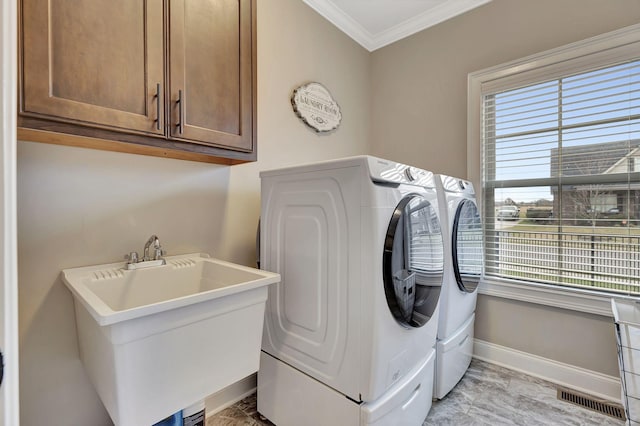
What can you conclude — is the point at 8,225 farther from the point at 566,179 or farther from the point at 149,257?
the point at 566,179

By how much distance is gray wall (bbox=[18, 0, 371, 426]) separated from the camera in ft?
3.78

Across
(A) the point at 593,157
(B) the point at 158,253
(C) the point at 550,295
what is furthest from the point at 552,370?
(B) the point at 158,253

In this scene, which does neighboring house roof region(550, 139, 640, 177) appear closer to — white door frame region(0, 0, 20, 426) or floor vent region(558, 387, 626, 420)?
floor vent region(558, 387, 626, 420)

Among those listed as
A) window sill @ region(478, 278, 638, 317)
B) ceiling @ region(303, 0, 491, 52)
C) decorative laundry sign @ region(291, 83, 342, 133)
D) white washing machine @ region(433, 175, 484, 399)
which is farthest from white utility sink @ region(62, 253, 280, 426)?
ceiling @ region(303, 0, 491, 52)

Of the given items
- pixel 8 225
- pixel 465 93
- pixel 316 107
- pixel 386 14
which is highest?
pixel 386 14

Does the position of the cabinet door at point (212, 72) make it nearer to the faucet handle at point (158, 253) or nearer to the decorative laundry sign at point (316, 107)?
the faucet handle at point (158, 253)

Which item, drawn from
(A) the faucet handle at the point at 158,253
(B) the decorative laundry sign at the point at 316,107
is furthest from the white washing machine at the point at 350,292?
(B) the decorative laundry sign at the point at 316,107

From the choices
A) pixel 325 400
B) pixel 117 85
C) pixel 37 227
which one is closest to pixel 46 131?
pixel 117 85

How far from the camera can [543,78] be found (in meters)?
2.04

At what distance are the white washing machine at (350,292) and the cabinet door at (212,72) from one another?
1.12 feet

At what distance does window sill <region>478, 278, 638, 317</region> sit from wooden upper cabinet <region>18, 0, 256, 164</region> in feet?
6.74

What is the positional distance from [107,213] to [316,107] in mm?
1647

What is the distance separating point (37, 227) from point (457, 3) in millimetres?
3090

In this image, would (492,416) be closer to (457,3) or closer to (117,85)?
(117,85)
